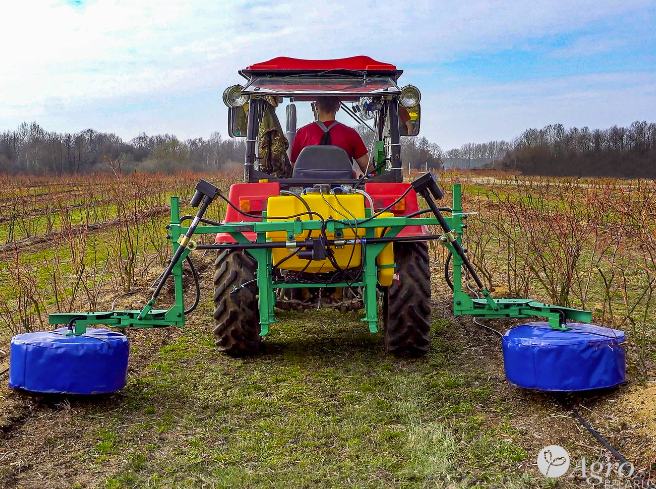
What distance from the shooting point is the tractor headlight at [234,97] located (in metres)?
6.63

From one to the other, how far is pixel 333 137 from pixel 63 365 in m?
3.34

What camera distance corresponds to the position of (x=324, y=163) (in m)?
6.60

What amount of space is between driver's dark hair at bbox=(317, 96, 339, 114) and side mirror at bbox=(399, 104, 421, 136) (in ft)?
1.93

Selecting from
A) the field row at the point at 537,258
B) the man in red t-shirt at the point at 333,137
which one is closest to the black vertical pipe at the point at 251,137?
the man in red t-shirt at the point at 333,137

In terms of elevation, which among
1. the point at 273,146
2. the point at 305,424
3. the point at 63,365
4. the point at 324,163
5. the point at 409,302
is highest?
the point at 273,146

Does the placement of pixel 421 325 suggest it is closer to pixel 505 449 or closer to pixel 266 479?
pixel 505 449

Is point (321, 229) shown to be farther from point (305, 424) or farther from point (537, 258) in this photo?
point (537, 258)

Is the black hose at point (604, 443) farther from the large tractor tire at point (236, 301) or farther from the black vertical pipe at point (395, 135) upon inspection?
the black vertical pipe at point (395, 135)

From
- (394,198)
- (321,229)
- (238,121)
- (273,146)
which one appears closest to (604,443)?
(321,229)

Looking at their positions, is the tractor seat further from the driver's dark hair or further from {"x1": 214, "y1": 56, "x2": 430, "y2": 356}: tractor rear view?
the driver's dark hair

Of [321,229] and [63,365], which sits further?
[321,229]

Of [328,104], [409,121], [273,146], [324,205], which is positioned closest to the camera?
[324,205]

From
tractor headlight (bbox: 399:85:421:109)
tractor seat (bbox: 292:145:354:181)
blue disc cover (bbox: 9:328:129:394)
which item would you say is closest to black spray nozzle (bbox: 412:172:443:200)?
tractor seat (bbox: 292:145:354:181)

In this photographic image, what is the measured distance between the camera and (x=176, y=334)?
23.2 feet
